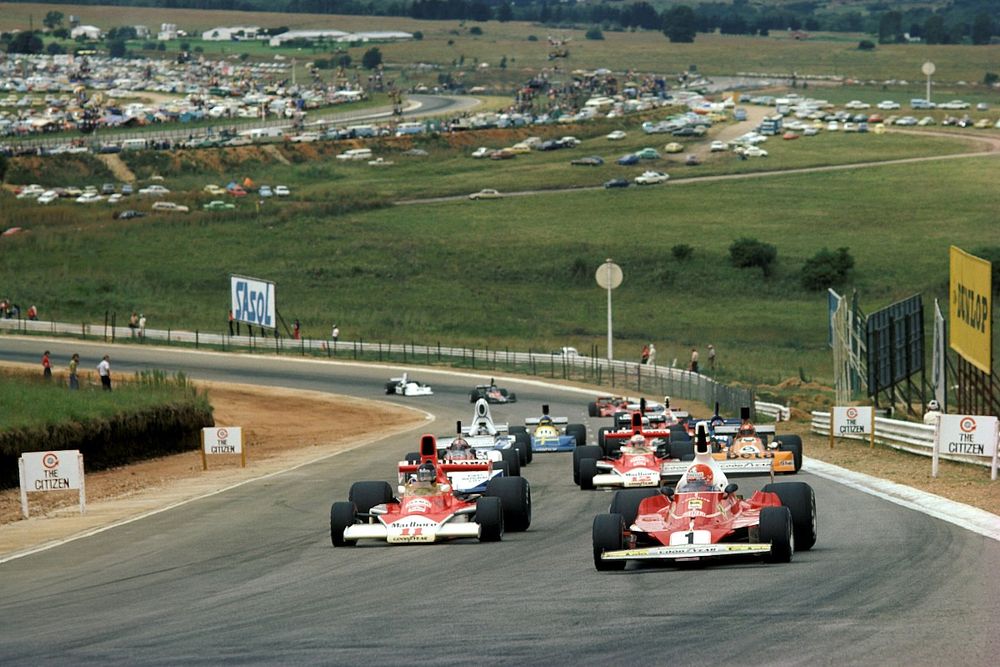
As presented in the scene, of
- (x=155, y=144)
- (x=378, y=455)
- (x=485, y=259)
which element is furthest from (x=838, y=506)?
(x=155, y=144)

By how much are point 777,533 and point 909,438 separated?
20.2 metres

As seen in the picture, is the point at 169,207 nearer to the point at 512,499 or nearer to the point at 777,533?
the point at 512,499

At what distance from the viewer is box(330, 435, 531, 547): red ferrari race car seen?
23250mm

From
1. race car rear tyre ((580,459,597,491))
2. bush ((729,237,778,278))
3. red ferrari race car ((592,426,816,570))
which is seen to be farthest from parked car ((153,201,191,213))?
red ferrari race car ((592,426,816,570))

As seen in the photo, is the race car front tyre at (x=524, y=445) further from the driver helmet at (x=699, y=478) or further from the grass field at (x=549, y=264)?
the grass field at (x=549, y=264)

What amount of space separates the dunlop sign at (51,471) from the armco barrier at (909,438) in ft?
53.8

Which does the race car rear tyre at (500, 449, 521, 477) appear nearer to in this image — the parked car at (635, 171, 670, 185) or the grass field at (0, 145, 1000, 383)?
the grass field at (0, 145, 1000, 383)

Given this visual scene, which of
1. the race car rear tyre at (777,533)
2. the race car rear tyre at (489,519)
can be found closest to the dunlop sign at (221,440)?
the race car rear tyre at (489,519)

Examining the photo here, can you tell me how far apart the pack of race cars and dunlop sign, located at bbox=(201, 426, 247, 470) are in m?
7.18

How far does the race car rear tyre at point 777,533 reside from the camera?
19.0 meters

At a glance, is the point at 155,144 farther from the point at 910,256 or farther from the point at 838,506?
the point at 838,506

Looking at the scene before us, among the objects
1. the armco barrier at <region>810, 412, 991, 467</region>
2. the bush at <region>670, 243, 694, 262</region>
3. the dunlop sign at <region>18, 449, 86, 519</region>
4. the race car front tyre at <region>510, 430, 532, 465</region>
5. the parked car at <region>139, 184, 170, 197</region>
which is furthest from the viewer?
the parked car at <region>139, 184, 170, 197</region>

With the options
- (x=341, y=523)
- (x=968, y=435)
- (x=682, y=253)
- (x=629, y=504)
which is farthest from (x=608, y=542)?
(x=682, y=253)

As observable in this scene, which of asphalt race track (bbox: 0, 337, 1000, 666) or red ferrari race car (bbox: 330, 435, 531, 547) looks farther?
red ferrari race car (bbox: 330, 435, 531, 547)
